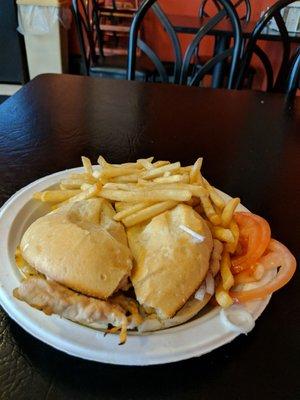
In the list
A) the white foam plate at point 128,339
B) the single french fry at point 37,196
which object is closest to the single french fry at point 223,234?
the white foam plate at point 128,339

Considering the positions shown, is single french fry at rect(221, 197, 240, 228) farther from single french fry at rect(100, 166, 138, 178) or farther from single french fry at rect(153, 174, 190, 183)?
single french fry at rect(100, 166, 138, 178)

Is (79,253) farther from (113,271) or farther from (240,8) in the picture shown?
(240,8)

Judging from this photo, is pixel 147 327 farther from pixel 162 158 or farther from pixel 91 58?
pixel 91 58

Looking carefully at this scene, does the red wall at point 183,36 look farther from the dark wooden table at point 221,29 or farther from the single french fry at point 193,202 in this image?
the single french fry at point 193,202

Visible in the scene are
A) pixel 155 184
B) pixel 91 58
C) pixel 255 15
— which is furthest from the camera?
pixel 255 15

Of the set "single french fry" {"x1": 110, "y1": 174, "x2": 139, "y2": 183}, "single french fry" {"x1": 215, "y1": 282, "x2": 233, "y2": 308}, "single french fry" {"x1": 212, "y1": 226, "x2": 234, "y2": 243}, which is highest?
"single french fry" {"x1": 110, "y1": 174, "x2": 139, "y2": 183}

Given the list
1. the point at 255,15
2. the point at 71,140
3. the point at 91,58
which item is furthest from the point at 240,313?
the point at 255,15

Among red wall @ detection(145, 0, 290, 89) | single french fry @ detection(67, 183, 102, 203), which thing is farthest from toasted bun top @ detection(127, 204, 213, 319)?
red wall @ detection(145, 0, 290, 89)
